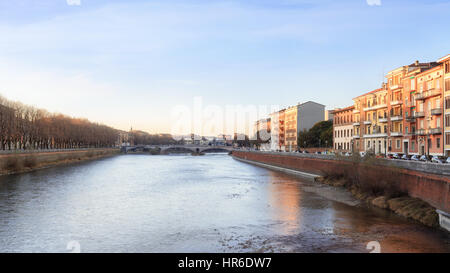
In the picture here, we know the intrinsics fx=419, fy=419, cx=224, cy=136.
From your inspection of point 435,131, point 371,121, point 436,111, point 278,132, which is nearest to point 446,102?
point 436,111

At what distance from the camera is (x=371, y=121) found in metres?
61.2

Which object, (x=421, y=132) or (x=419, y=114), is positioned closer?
(x=421, y=132)

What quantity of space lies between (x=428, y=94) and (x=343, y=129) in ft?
98.4

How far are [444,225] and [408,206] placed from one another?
12.8 feet

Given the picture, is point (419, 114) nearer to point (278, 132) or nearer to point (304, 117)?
point (304, 117)

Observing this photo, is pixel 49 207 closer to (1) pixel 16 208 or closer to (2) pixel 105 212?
(1) pixel 16 208

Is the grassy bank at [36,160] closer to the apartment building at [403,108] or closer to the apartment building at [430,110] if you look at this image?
the apartment building at [430,110]

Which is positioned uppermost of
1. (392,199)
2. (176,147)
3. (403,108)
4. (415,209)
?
(403,108)

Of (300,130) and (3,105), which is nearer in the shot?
(3,105)

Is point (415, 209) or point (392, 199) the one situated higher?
point (392, 199)

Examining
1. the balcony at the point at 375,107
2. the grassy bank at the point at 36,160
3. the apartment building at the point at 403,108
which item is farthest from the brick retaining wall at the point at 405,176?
the grassy bank at the point at 36,160

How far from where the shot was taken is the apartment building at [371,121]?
57125 mm
